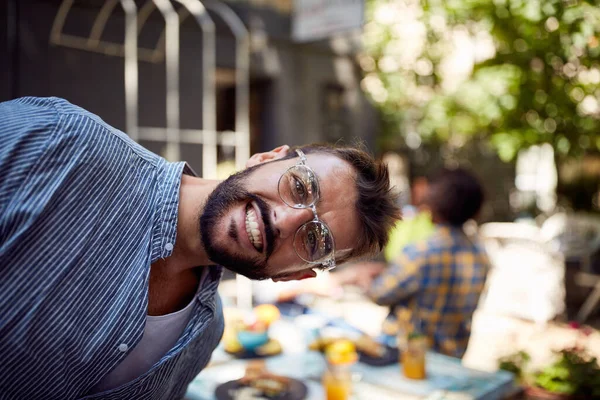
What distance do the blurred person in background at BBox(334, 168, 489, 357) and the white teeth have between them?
181cm

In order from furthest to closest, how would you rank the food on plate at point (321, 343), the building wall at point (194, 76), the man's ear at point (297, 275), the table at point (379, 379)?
the building wall at point (194, 76), the food on plate at point (321, 343), the table at point (379, 379), the man's ear at point (297, 275)

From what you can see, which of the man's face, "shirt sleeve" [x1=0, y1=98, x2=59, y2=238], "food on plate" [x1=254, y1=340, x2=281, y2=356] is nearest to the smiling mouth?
the man's face

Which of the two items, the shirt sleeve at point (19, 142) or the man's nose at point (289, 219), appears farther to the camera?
the man's nose at point (289, 219)

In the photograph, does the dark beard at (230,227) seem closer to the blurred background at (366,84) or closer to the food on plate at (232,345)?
the blurred background at (366,84)

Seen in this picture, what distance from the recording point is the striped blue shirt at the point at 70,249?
3.88 ft

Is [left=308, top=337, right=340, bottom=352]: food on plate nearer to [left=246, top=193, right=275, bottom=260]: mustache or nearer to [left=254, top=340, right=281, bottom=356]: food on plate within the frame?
[left=254, top=340, right=281, bottom=356]: food on plate

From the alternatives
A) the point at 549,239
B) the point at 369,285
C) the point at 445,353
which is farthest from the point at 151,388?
the point at 549,239

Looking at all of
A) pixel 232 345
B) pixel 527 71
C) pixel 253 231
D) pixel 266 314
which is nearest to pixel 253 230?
pixel 253 231

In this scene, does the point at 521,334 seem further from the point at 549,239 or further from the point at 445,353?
the point at 445,353

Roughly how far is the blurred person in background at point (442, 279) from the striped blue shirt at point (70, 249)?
2.00m

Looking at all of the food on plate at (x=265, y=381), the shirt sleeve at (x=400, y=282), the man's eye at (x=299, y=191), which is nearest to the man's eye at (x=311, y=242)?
the man's eye at (x=299, y=191)

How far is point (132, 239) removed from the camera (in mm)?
1405

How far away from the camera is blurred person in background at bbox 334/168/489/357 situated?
3246 mm

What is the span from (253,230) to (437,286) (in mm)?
1960
